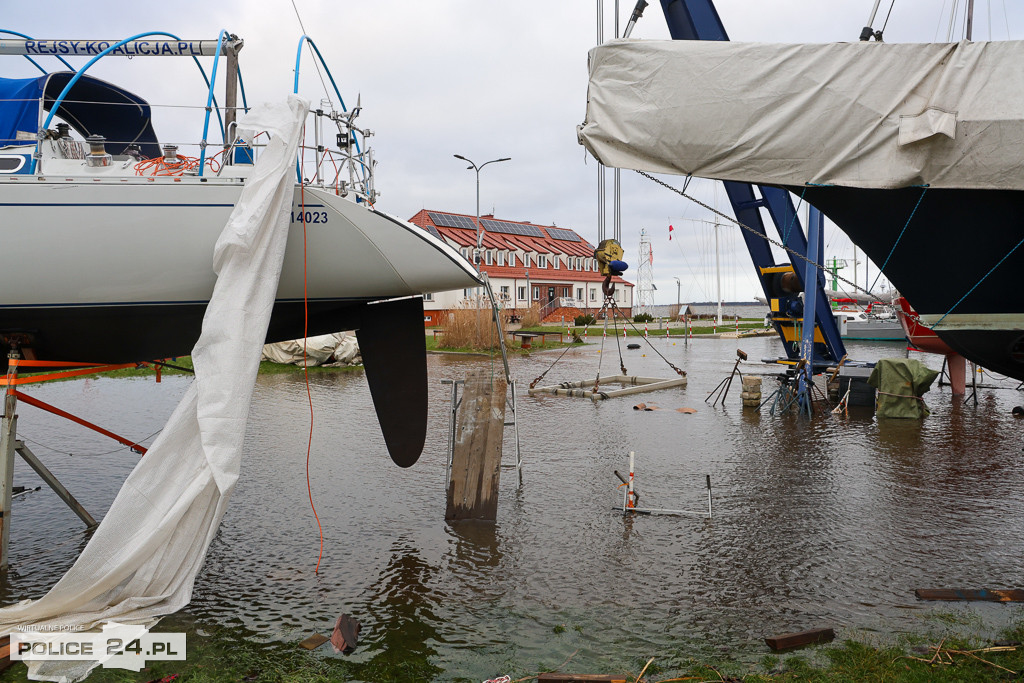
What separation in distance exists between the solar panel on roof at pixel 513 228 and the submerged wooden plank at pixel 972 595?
48.3 m

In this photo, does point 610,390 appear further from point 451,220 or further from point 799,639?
point 451,220

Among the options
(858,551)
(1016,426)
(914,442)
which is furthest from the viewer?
(1016,426)

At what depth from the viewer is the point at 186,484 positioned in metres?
4.64

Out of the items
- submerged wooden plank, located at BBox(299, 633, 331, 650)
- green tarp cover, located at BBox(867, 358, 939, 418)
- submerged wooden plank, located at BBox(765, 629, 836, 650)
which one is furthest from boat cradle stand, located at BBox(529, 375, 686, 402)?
submerged wooden plank, located at BBox(299, 633, 331, 650)

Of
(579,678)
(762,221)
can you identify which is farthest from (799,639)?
(762,221)

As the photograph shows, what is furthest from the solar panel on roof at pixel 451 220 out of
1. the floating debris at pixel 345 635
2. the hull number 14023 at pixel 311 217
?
the floating debris at pixel 345 635

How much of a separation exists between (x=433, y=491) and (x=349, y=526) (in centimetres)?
130

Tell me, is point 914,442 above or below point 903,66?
below

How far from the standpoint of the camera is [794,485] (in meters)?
7.68

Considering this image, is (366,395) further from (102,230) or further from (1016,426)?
(1016,426)

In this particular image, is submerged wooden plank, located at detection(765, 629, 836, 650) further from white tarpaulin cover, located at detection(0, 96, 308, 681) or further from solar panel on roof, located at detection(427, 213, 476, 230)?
solar panel on roof, located at detection(427, 213, 476, 230)

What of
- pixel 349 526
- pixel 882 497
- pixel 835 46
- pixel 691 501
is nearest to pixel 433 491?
pixel 349 526

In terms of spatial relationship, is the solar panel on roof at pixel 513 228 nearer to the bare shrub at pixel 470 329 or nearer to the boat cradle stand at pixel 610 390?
the bare shrub at pixel 470 329

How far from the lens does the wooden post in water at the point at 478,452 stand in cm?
651
